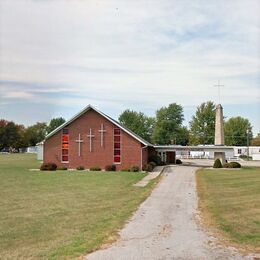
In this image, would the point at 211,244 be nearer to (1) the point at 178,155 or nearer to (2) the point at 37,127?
(1) the point at 178,155

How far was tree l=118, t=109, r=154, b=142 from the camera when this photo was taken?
390 feet

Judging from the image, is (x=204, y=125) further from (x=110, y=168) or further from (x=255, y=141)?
(x=110, y=168)

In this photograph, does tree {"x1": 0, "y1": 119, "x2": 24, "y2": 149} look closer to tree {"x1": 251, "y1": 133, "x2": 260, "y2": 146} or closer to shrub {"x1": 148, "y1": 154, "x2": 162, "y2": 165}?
tree {"x1": 251, "y1": 133, "x2": 260, "y2": 146}

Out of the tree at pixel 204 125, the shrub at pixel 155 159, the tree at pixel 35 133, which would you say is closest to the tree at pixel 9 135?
the tree at pixel 35 133

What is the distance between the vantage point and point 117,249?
9906mm

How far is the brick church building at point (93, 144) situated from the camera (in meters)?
49.2

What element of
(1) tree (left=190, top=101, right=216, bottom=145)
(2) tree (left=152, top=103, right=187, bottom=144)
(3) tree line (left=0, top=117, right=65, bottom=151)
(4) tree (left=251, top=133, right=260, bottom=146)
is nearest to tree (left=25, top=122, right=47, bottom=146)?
(3) tree line (left=0, top=117, right=65, bottom=151)

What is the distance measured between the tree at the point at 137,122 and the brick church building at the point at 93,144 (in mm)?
66834

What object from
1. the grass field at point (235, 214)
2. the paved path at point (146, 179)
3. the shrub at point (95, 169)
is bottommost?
the grass field at point (235, 214)

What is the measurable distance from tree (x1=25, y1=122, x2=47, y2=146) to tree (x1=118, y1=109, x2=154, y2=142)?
46.5 metres

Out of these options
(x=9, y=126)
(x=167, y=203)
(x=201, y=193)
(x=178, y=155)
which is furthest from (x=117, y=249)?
(x=9, y=126)

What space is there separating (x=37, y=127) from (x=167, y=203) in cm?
14686

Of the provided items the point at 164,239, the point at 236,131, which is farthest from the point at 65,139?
the point at 236,131

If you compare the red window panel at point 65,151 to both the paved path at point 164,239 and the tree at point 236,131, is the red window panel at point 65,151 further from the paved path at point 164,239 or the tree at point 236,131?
the tree at point 236,131
